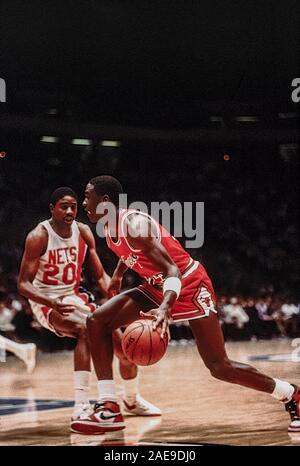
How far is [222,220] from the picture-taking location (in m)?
15.1

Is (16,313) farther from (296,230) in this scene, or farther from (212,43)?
(296,230)

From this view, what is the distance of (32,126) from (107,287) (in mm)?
7227

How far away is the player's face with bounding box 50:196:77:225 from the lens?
17.4 feet

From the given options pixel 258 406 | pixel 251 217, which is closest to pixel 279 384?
pixel 258 406

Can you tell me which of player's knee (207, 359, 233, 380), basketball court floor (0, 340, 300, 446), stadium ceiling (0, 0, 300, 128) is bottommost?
basketball court floor (0, 340, 300, 446)

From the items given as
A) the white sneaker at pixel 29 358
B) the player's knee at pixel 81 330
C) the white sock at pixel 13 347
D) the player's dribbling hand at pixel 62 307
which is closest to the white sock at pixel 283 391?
the player's knee at pixel 81 330

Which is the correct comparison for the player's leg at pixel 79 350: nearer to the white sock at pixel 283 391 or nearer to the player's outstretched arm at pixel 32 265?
the player's outstretched arm at pixel 32 265

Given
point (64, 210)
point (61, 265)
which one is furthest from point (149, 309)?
point (64, 210)

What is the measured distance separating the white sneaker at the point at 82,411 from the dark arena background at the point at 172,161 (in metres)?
0.12

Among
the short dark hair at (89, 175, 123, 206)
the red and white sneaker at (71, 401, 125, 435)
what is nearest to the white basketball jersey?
the short dark hair at (89, 175, 123, 206)

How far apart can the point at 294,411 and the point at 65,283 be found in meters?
1.90

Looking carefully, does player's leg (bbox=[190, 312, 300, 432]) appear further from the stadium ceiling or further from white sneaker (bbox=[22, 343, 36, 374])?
the stadium ceiling

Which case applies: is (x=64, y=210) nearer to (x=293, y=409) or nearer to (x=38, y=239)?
(x=38, y=239)

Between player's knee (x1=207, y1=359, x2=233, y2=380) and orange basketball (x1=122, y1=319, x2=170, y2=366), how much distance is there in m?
0.47
